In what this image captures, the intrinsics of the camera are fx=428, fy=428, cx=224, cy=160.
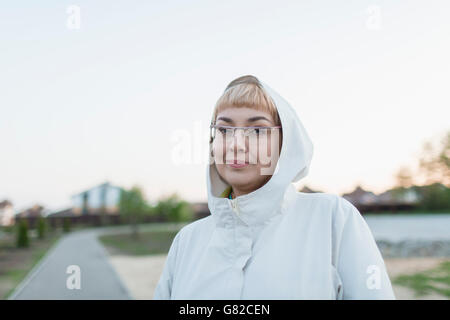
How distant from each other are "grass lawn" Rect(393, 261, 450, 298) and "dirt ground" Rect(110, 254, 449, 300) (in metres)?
0.23

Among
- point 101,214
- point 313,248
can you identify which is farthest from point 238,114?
point 101,214

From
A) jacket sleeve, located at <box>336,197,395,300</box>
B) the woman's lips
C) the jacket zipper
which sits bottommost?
jacket sleeve, located at <box>336,197,395,300</box>

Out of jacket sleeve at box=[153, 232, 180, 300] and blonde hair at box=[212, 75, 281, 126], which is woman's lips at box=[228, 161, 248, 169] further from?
jacket sleeve at box=[153, 232, 180, 300]

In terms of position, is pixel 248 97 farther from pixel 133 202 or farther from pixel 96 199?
pixel 96 199

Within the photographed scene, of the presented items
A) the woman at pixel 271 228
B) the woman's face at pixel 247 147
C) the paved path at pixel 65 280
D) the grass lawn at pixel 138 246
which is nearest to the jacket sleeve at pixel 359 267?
the woman at pixel 271 228

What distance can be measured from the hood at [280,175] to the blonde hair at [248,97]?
25 millimetres

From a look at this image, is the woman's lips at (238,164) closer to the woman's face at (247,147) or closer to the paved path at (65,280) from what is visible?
the woman's face at (247,147)

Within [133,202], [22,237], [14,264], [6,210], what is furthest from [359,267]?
[6,210]

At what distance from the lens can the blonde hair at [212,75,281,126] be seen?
62.3 inches

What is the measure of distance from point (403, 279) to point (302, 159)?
10.1m

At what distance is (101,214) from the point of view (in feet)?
145

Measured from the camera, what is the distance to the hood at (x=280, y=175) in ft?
5.08

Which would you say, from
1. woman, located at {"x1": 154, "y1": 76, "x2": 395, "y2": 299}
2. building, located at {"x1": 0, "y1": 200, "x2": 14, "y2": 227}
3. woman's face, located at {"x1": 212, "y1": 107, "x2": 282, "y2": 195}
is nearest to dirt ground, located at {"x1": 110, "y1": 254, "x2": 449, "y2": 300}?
woman, located at {"x1": 154, "y1": 76, "x2": 395, "y2": 299}
